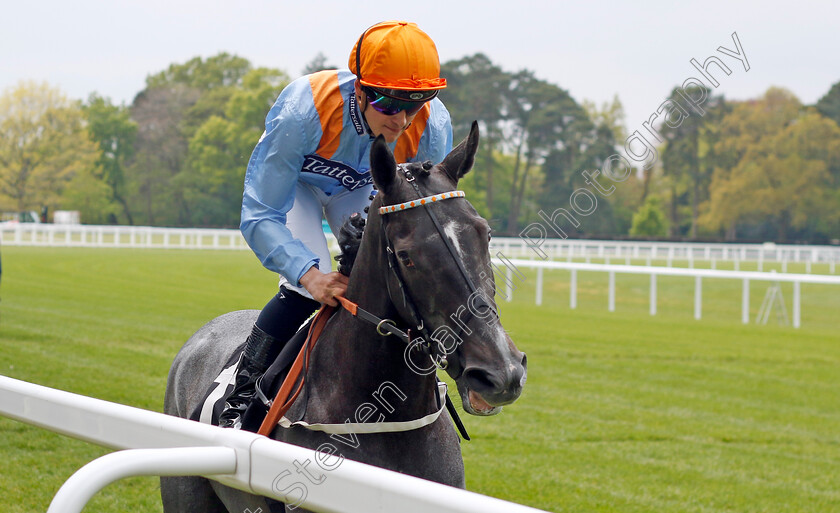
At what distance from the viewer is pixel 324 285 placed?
2.52 m

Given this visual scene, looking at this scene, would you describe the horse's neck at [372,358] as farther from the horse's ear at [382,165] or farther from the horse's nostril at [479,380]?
the horse's nostril at [479,380]

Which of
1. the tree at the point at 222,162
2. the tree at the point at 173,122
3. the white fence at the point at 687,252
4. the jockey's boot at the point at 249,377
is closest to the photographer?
the jockey's boot at the point at 249,377

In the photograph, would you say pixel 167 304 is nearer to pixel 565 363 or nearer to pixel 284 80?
pixel 565 363

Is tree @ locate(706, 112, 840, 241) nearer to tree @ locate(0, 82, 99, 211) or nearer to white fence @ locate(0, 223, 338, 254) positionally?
white fence @ locate(0, 223, 338, 254)

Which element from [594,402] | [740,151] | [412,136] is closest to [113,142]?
[740,151]

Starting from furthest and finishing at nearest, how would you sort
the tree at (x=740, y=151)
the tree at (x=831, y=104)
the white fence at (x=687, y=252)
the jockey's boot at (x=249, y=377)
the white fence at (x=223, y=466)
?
the tree at (x=831, y=104) → the tree at (x=740, y=151) → the white fence at (x=687, y=252) → the jockey's boot at (x=249, y=377) → the white fence at (x=223, y=466)

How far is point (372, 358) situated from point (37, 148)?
174 feet

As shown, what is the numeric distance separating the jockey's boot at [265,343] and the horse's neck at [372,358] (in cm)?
35

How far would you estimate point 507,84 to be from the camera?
4572 centimetres

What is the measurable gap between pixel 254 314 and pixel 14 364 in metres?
4.94

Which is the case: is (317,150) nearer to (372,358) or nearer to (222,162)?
(372,358)

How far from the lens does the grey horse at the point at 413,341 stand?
2.04 m

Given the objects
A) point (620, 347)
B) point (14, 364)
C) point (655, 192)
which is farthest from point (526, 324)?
point (655, 192)

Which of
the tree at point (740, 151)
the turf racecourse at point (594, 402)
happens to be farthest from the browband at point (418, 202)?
the tree at point (740, 151)
